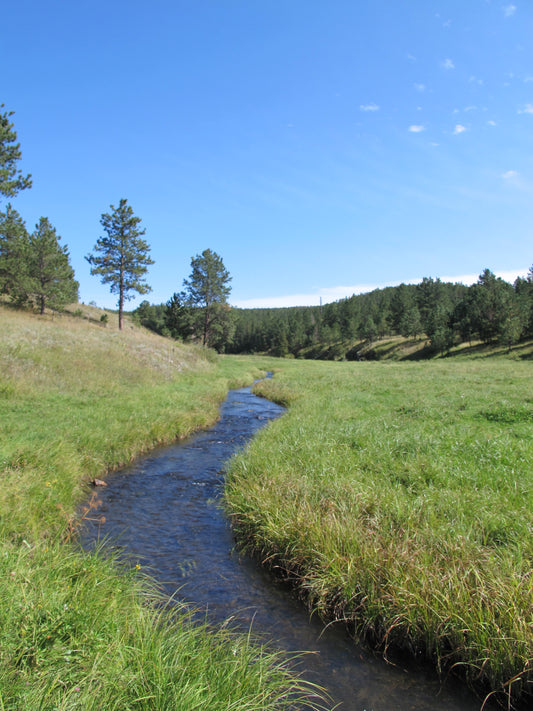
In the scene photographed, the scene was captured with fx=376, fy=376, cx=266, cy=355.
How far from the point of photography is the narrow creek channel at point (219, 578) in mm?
4465

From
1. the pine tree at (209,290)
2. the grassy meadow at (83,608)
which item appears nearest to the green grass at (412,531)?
the grassy meadow at (83,608)

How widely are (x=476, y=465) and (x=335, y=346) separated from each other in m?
125

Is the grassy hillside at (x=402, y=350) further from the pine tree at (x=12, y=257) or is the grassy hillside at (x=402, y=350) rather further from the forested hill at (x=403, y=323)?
the pine tree at (x=12, y=257)

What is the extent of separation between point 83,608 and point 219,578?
9.41ft

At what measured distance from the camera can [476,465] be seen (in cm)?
896

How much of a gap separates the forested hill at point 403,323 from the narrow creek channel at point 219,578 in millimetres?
56923

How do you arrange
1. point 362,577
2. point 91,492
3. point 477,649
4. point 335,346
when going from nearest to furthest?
point 477,649
point 362,577
point 91,492
point 335,346

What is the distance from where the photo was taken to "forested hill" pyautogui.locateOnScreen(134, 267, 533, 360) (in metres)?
72.5

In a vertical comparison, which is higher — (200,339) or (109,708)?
(200,339)

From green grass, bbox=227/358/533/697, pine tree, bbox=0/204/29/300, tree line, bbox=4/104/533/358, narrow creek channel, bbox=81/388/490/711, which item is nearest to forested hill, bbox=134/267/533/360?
tree line, bbox=4/104/533/358

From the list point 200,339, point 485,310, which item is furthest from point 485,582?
point 485,310

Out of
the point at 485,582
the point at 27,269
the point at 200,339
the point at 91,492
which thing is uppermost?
the point at 27,269

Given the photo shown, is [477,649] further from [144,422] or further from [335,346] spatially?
[335,346]

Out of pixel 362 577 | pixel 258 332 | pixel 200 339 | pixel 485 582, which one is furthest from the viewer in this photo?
pixel 258 332
